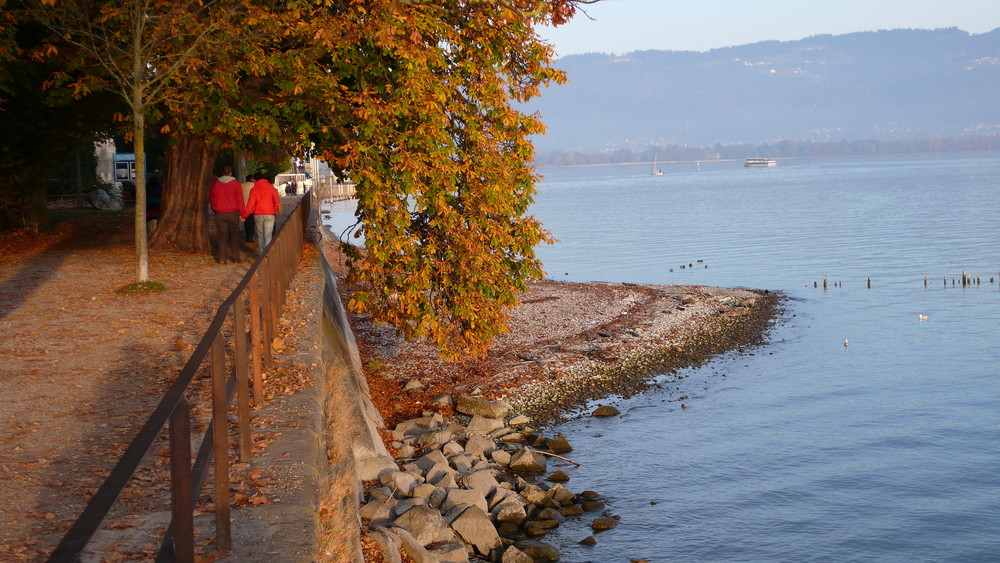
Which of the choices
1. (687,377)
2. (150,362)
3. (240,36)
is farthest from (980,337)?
(150,362)

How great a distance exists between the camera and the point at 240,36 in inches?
629

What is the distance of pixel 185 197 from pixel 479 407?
856 centimetres

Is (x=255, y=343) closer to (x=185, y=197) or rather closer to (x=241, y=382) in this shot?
(x=241, y=382)

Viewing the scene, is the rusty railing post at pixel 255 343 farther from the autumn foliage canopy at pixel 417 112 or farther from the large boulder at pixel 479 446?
the large boulder at pixel 479 446

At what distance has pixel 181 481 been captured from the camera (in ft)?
12.7

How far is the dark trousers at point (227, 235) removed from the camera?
20016mm

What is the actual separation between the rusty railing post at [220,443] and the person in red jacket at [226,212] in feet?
50.1

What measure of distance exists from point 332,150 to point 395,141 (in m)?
2.29

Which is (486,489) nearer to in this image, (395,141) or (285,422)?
(395,141)

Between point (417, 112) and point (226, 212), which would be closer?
point (417, 112)

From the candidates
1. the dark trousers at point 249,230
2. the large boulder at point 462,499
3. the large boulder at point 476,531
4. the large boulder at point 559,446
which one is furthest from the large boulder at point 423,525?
the dark trousers at point 249,230

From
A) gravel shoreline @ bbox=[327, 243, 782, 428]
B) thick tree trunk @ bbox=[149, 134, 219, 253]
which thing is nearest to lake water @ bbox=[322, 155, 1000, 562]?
gravel shoreline @ bbox=[327, 243, 782, 428]

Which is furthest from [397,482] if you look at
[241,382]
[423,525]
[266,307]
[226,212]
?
[226,212]

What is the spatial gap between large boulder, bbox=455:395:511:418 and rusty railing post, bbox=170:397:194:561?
15112mm
